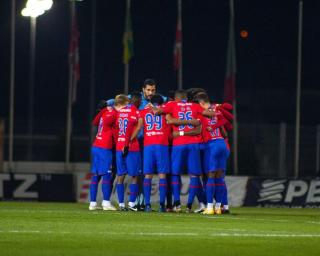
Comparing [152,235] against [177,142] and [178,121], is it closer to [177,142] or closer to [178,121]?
[178,121]

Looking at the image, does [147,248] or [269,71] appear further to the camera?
[269,71]

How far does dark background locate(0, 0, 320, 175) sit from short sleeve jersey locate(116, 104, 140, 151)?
65.9m

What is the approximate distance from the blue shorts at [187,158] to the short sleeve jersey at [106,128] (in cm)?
157

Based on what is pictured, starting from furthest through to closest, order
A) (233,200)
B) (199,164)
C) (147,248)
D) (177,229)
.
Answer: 1. (233,200)
2. (199,164)
3. (177,229)
4. (147,248)

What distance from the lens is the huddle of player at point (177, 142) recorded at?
20703 millimetres

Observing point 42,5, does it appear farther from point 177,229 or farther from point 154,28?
point 154,28

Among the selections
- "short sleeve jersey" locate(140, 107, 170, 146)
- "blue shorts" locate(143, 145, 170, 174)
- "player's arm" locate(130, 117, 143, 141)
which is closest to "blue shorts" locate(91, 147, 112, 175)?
"player's arm" locate(130, 117, 143, 141)

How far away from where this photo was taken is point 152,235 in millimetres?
14211

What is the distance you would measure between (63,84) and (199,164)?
244 feet

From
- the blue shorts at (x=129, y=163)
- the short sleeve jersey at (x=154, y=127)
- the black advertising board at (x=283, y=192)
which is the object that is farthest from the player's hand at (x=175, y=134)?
the black advertising board at (x=283, y=192)

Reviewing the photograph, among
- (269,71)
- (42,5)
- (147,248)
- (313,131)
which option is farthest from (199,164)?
(269,71)

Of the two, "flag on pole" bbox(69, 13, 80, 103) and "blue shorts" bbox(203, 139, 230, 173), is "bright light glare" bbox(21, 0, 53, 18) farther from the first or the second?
"blue shorts" bbox(203, 139, 230, 173)

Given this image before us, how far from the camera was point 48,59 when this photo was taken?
3762 inches

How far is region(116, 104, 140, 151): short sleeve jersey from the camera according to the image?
21.5 m
